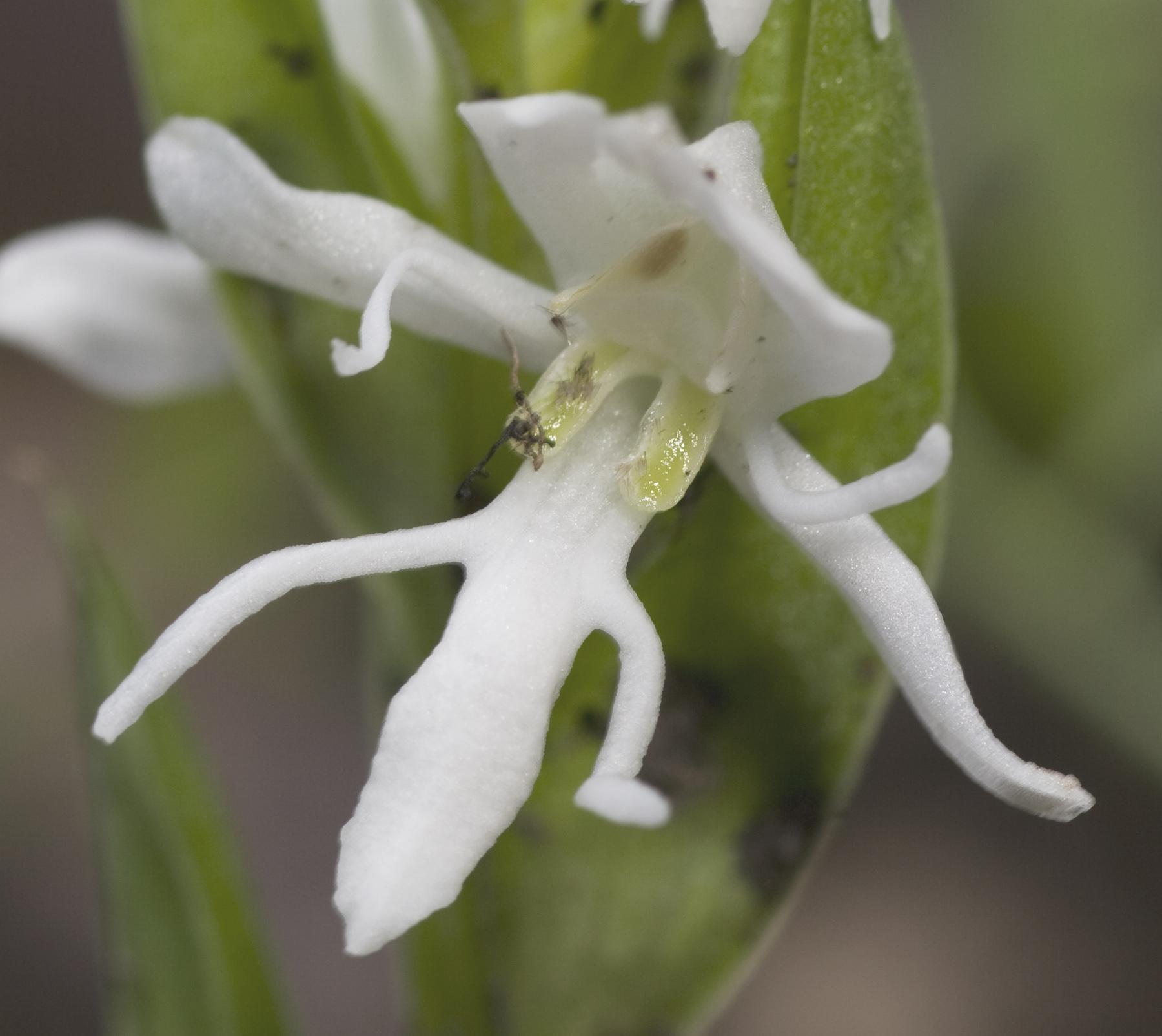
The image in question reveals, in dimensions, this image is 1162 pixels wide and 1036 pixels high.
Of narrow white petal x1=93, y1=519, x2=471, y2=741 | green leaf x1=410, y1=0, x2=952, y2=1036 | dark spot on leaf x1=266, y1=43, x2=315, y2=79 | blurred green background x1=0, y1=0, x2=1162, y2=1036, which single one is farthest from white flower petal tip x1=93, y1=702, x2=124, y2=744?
blurred green background x1=0, y1=0, x2=1162, y2=1036

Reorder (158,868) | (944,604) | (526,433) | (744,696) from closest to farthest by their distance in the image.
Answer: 1. (526,433)
2. (744,696)
3. (158,868)
4. (944,604)

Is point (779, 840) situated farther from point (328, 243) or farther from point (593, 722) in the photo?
point (328, 243)

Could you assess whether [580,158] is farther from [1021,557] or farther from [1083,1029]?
[1083,1029]

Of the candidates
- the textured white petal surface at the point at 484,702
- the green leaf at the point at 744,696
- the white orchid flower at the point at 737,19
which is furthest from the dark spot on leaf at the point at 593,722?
the white orchid flower at the point at 737,19

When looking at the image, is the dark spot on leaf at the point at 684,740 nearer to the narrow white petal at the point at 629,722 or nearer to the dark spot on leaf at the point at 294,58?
the narrow white petal at the point at 629,722

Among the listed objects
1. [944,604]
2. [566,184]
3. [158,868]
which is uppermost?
[566,184]

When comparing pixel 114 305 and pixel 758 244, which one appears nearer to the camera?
pixel 758 244

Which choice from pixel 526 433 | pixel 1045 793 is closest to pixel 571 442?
pixel 526 433
